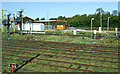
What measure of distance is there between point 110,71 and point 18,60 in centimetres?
528

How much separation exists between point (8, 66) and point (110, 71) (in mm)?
5314

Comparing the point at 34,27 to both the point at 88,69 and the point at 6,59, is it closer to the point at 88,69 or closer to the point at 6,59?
the point at 6,59

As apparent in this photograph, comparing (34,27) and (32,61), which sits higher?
(34,27)

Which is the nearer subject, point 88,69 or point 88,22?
point 88,69

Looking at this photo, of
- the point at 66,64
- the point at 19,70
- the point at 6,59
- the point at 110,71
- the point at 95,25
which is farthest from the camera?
the point at 95,25

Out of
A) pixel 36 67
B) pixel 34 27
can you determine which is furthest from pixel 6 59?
pixel 34 27

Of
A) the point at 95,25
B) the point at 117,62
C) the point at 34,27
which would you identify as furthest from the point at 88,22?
the point at 117,62

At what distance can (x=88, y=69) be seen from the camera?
695cm

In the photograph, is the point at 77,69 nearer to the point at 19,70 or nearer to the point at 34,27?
the point at 19,70

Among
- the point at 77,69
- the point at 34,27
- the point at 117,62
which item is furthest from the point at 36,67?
the point at 34,27

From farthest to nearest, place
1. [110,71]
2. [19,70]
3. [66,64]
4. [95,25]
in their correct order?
1. [95,25]
2. [66,64]
3. [19,70]
4. [110,71]

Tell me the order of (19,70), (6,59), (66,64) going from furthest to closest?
1. (6,59)
2. (66,64)
3. (19,70)

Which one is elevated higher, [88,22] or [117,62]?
[88,22]

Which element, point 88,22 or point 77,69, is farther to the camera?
point 88,22
